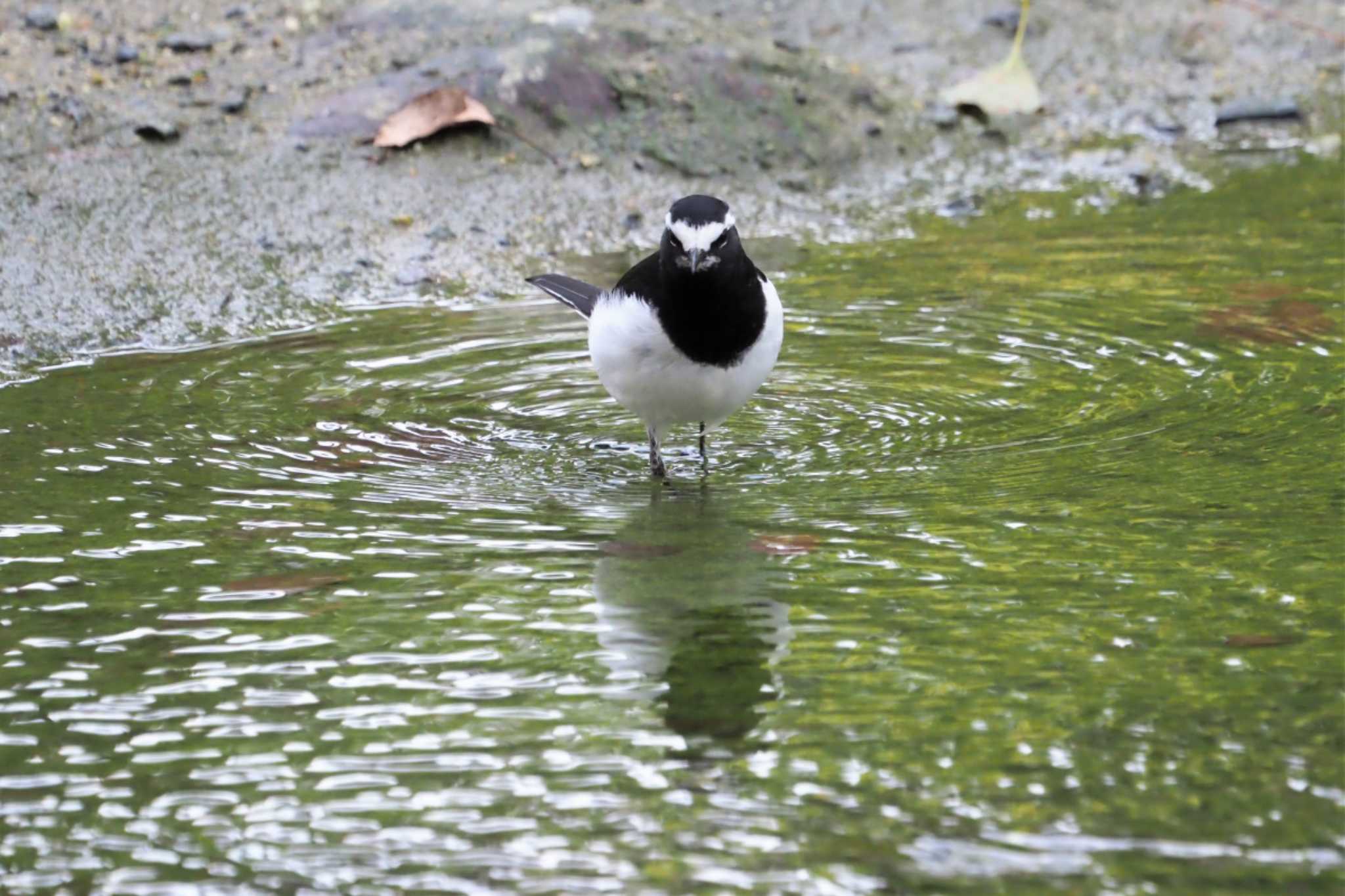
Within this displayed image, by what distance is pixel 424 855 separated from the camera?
2.84m

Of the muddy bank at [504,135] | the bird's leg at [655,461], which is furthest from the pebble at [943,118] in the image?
the bird's leg at [655,461]

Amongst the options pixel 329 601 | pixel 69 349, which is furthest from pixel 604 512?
pixel 69 349

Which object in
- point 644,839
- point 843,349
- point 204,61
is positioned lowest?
point 644,839

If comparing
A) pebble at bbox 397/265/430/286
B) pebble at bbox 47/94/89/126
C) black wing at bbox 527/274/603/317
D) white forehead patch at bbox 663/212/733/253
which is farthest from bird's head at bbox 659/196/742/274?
pebble at bbox 47/94/89/126

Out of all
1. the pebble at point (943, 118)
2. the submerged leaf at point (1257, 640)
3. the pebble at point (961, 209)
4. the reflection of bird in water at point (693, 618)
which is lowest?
the submerged leaf at point (1257, 640)

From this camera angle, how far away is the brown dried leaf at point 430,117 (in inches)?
316

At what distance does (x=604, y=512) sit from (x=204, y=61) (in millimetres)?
5130

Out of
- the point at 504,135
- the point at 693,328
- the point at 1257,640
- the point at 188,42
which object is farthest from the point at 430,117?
the point at 1257,640

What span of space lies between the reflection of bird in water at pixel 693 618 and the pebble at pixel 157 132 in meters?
4.31

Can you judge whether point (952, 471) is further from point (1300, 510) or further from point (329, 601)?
point (329, 601)

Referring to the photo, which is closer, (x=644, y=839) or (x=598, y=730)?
(x=644, y=839)

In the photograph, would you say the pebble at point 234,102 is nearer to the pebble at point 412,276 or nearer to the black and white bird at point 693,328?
the pebble at point 412,276

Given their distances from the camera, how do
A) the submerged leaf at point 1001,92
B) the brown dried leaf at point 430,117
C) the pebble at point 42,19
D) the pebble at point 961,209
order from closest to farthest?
1. the brown dried leaf at point 430,117
2. the pebble at point 961,209
3. the pebble at point 42,19
4. the submerged leaf at point 1001,92

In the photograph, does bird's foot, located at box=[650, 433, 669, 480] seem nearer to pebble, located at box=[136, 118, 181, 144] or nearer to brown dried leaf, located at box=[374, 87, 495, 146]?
brown dried leaf, located at box=[374, 87, 495, 146]
